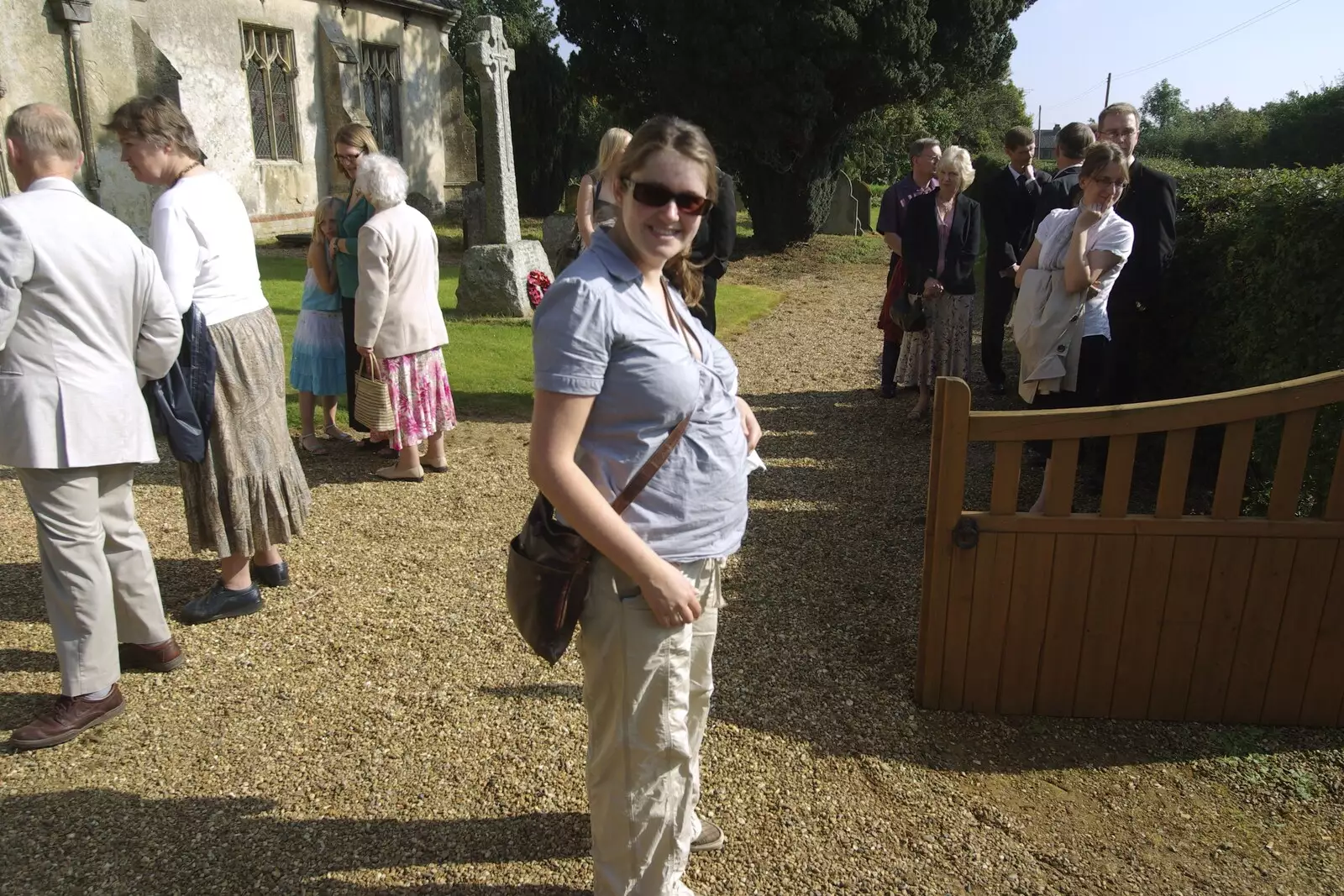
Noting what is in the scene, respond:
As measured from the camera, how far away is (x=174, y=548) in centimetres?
479

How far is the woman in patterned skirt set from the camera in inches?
138

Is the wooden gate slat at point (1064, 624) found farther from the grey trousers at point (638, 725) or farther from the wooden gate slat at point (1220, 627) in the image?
the grey trousers at point (638, 725)

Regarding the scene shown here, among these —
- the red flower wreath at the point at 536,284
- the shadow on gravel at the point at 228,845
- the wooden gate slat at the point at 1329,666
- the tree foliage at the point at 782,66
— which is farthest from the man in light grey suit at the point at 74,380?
the tree foliage at the point at 782,66

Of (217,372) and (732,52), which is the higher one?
(732,52)

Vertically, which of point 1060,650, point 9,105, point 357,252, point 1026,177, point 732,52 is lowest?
point 1060,650

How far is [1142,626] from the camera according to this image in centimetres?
321

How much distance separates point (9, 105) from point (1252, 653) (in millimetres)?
16952

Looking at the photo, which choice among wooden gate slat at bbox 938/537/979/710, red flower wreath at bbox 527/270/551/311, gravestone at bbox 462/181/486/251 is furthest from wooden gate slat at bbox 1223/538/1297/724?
gravestone at bbox 462/181/486/251

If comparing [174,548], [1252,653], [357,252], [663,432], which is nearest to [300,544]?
[174,548]

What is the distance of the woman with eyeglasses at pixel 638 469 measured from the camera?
6.00ft

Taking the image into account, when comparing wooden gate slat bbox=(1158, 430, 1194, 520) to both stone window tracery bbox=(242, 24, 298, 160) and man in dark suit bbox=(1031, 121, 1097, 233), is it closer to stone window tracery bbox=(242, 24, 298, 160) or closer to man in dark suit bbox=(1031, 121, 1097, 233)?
man in dark suit bbox=(1031, 121, 1097, 233)

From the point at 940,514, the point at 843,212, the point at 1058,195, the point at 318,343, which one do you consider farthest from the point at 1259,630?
the point at 843,212

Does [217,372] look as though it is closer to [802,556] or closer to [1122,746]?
[802,556]

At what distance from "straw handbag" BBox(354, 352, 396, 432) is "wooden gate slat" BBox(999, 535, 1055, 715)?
3535mm
